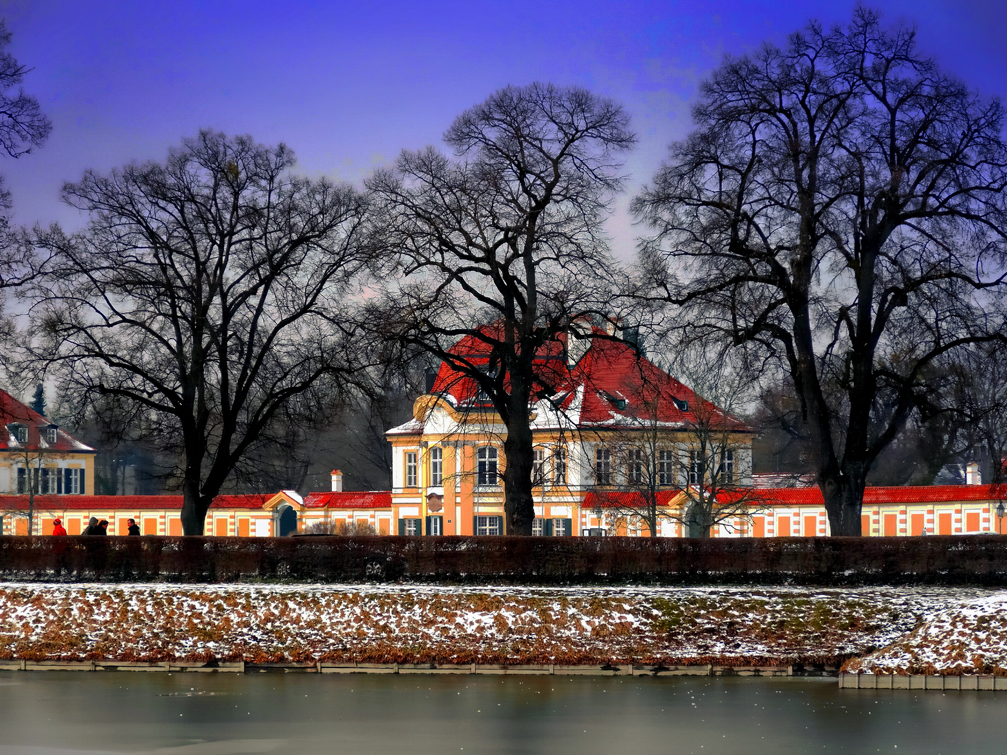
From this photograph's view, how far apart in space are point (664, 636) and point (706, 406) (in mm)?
28632

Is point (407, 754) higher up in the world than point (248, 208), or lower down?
lower down

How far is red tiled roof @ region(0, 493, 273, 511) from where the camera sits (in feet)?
216

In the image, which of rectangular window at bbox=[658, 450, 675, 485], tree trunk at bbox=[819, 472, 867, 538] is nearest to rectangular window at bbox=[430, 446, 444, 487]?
rectangular window at bbox=[658, 450, 675, 485]

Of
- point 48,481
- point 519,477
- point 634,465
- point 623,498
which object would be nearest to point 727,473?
point 634,465

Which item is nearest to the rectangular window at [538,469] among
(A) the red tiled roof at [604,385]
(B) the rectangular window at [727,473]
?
(A) the red tiled roof at [604,385]

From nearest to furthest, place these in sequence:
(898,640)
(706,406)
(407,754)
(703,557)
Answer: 1. (407,754)
2. (898,640)
3. (703,557)
4. (706,406)

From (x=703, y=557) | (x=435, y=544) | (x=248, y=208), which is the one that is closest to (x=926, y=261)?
(x=703, y=557)

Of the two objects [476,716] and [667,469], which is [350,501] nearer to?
[667,469]

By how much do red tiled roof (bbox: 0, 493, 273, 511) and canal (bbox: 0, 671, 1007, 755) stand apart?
47280mm

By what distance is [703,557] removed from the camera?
26.1 metres

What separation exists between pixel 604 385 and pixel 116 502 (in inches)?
1062

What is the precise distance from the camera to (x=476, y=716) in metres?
14.8

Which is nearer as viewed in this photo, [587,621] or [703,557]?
[587,621]

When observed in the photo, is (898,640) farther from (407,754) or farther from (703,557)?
(407,754)
